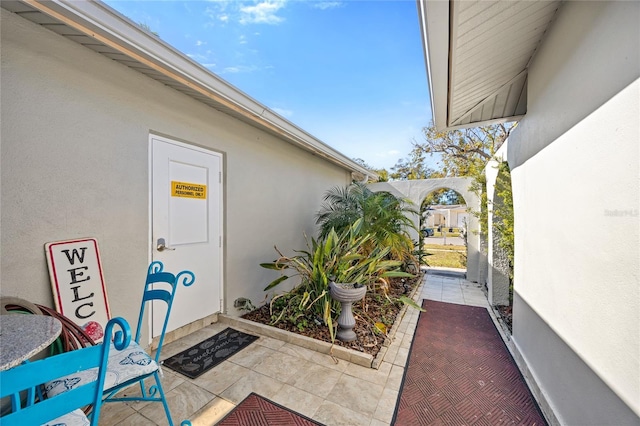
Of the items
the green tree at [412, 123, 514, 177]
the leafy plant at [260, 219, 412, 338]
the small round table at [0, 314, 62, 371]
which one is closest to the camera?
the small round table at [0, 314, 62, 371]

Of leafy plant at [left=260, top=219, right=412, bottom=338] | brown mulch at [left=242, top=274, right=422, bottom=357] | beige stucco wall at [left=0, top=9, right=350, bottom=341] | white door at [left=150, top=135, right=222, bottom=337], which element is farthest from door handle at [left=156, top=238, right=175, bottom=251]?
brown mulch at [left=242, top=274, right=422, bottom=357]

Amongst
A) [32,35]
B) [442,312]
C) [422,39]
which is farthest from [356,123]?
[32,35]

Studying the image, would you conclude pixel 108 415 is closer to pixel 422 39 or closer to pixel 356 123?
pixel 422 39

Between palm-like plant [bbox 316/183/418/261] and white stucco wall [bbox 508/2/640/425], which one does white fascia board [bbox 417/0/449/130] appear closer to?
white stucco wall [bbox 508/2/640/425]

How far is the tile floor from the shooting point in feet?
6.86

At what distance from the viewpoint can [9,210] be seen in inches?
77.0

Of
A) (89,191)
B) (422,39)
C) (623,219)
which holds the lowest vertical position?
(623,219)

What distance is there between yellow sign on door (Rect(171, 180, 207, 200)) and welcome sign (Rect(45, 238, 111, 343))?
1015 millimetres

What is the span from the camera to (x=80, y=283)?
2.29 metres

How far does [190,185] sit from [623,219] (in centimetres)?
386

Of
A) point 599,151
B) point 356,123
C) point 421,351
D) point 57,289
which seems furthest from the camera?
point 356,123

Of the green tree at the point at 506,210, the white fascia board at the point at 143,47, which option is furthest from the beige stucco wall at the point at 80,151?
the green tree at the point at 506,210

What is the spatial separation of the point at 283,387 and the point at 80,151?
9.23 feet

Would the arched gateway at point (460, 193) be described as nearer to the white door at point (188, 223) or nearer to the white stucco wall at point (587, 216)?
the white stucco wall at point (587, 216)
